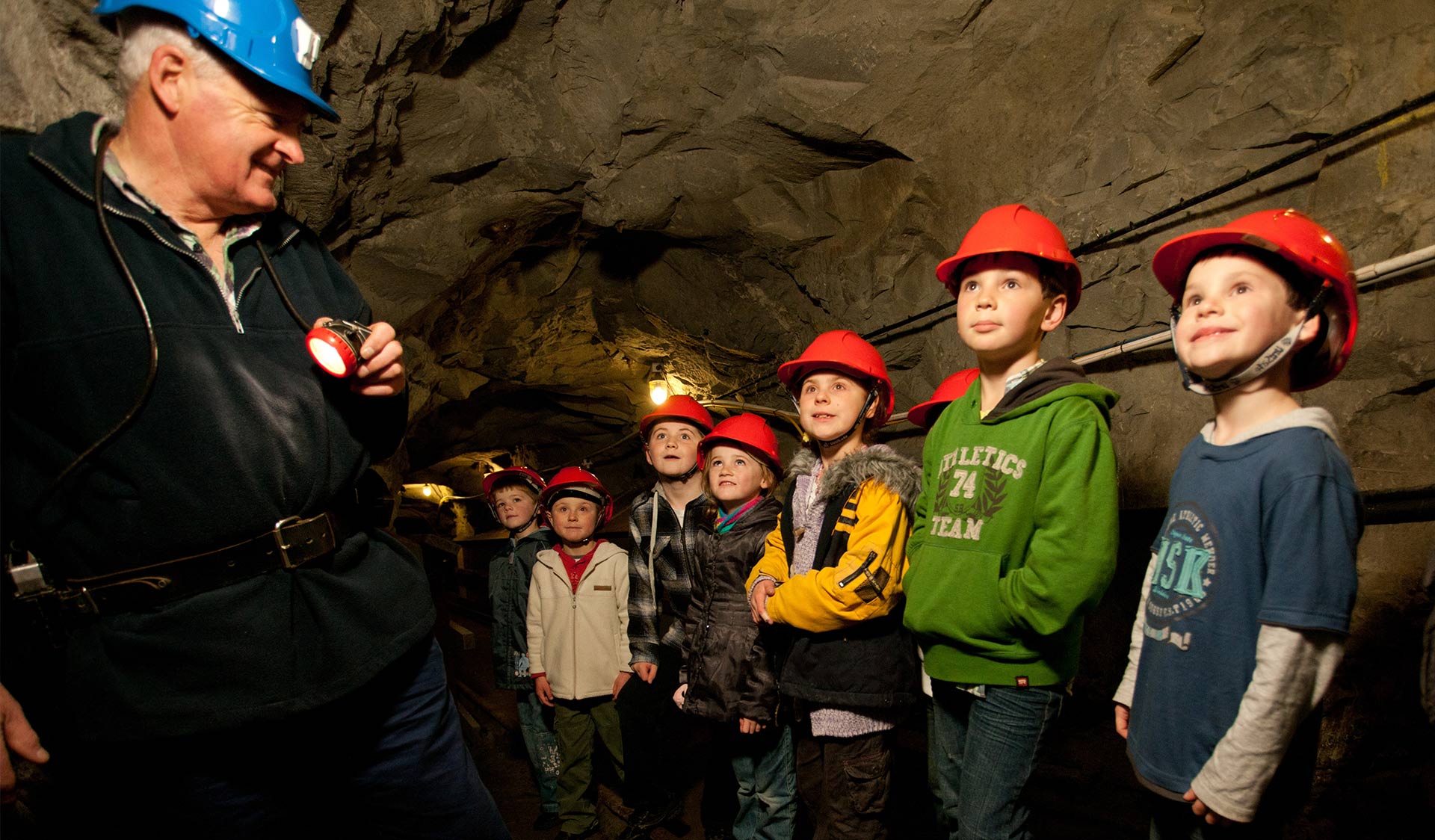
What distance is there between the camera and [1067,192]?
136 inches

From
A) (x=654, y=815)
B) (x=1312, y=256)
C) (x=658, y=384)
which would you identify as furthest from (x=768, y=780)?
(x=658, y=384)

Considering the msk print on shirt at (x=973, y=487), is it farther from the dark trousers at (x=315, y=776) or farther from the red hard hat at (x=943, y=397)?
the dark trousers at (x=315, y=776)

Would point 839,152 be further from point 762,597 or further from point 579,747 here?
point 579,747

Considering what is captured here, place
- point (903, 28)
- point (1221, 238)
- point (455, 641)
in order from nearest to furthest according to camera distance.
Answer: point (1221, 238) → point (903, 28) → point (455, 641)

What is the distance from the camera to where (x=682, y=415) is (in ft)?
11.4

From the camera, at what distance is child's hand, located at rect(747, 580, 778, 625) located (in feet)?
7.54

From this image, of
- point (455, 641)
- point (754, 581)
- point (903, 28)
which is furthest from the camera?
point (455, 641)

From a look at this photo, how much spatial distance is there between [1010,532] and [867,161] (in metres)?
3.48

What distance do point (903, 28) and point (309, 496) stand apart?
3824 millimetres

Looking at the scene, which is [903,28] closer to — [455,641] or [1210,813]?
[1210,813]

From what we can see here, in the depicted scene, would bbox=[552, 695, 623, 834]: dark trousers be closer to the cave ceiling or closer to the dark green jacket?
the dark green jacket

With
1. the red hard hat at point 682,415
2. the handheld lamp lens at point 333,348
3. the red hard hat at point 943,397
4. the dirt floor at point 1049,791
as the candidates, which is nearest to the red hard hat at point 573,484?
the red hard hat at point 682,415

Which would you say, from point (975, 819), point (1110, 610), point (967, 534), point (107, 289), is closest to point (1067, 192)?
point (1110, 610)

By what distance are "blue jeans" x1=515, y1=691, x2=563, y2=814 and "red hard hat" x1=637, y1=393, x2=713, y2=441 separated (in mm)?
1626
